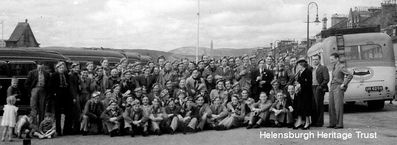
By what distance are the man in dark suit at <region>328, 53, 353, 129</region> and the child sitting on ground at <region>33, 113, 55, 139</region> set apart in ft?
22.4

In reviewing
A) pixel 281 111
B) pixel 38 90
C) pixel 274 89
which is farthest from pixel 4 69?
pixel 281 111

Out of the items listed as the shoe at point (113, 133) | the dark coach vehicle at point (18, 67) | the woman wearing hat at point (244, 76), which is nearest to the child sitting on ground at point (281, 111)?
the woman wearing hat at point (244, 76)

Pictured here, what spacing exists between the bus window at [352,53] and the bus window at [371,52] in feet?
0.57

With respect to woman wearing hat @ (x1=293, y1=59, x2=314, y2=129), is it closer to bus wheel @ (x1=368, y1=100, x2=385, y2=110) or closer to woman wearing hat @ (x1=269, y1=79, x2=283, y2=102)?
woman wearing hat @ (x1=269, y1=79, x2=283, y2=102)

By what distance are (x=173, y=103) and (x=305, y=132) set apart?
3401 millimetres

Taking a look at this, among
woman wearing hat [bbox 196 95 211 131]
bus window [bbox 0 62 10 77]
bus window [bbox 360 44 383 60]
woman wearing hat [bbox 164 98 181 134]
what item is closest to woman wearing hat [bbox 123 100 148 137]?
woman wearing hat [bbox 164 98 181 134]

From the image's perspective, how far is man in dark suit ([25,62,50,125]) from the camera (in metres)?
10.8

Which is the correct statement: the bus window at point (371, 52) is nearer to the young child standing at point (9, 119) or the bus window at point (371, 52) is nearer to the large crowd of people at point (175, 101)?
the large crowd of people at point (175, 101)

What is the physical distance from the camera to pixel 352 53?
1542cm

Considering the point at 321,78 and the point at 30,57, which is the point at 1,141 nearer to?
the point at 30,57

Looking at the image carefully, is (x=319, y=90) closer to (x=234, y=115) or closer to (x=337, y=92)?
(x=337, y=92)

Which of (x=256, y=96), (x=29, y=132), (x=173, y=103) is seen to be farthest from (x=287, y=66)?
(x=29, y=132)

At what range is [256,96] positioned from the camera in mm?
12062

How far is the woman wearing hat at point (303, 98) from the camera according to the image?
1070cm
